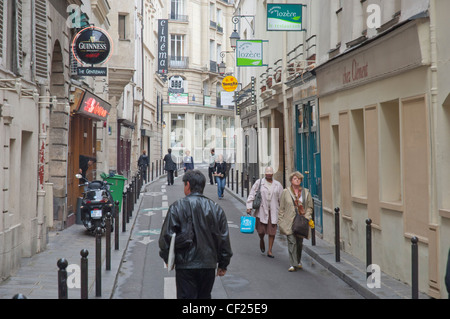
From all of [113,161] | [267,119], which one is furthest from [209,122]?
[267,119]

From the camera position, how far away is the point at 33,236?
37.6ft

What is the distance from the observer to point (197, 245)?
588cm

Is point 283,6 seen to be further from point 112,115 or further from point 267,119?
point 112,115

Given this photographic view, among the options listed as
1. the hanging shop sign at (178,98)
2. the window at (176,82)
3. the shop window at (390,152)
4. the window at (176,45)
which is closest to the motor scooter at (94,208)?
the shop window at (390,152)

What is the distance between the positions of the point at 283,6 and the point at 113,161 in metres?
17.0

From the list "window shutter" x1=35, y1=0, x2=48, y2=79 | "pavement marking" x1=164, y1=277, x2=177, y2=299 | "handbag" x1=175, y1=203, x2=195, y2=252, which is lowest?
"pavement marking" x1=164, y1=277, x2=177, y2=299

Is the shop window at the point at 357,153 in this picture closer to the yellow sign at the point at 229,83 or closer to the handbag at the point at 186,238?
the handbag at the point at 186,238

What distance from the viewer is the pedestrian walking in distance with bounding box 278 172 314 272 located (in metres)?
10.4

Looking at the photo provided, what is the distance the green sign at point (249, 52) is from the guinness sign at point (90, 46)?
5506 millimetres

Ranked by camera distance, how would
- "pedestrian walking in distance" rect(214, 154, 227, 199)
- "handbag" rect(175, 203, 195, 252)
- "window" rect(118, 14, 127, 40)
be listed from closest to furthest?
"handbag" rect(175, 203, 195, 252) < "pedestrian walking in distance" rect(214, 154, 227, 199) < "window" rect(118, 14, 127, 40)

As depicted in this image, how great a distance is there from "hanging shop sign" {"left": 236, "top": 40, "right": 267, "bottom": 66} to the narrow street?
7705mm

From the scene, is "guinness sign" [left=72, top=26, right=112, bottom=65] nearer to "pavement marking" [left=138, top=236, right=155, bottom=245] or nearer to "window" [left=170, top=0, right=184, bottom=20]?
"pavement marking" [left=138, top=236, right=155, bottom=245]

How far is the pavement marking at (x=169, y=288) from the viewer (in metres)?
8.54

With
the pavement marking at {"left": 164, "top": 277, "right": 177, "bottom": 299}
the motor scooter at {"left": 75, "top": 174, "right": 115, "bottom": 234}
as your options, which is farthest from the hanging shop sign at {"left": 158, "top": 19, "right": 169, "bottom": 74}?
the pavement marking at {"left": 164, "top": 277, "right": 177, "bottom": 299}
